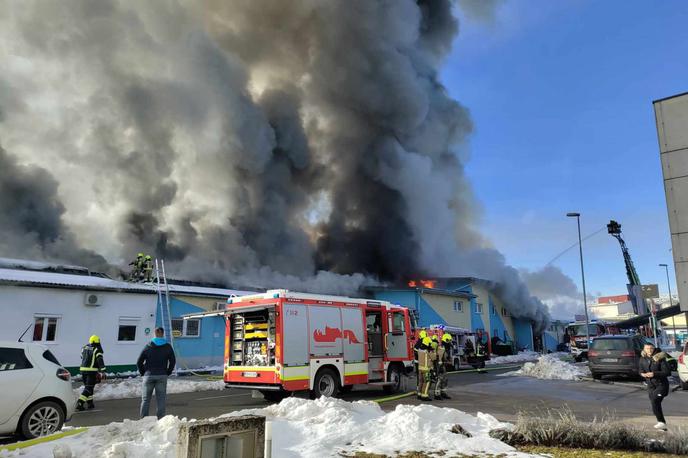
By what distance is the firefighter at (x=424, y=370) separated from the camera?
11.2 meters

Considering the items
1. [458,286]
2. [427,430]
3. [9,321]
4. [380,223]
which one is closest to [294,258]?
[380,223]

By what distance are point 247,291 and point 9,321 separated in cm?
1134

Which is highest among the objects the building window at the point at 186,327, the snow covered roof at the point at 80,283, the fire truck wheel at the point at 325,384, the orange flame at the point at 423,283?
the orange flame at the point at 423,283

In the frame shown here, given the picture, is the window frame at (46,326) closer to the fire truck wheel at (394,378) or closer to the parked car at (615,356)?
the fire truck wheel at (394,378)

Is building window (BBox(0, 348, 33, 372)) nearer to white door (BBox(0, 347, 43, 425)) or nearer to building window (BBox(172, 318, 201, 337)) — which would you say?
white door (BBox(0, 347, 43, 425))

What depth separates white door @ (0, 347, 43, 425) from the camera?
6.48 metres

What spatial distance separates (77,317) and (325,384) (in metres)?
10.1

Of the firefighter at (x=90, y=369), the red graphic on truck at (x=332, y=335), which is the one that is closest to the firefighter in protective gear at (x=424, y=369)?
the red graphic on truck at (x=332, y=335)

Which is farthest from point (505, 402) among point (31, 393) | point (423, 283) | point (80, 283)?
point (423, 283)

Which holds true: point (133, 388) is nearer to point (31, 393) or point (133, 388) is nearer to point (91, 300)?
point (91, 300)

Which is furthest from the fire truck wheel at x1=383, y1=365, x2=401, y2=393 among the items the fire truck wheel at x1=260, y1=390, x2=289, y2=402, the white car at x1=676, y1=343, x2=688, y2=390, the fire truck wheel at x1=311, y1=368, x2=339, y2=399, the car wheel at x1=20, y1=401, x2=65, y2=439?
the car wheel at x1=20, y1=401, x2=65, y2=439

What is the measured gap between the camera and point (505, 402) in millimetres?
10883

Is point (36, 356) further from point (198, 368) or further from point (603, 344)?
point (603, 344)

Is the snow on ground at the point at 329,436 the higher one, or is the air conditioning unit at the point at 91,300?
the air conditioning unit at the point at 91,300
